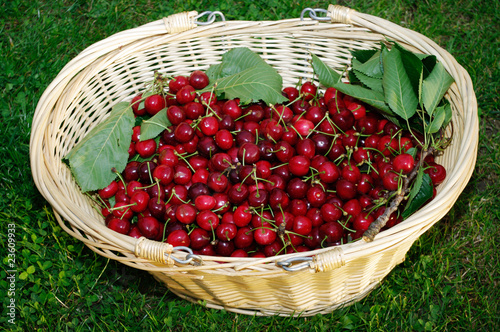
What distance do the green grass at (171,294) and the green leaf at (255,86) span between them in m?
1.12

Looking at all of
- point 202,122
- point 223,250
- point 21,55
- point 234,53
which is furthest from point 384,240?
point 21,55

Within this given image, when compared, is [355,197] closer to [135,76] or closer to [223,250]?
[223,250]

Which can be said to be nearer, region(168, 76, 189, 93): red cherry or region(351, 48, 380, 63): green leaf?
region(351, 48, 380, 63): green leaf

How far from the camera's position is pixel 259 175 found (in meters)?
2.11

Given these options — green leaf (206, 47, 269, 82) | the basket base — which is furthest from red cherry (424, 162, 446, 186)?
green leaf (206, 47, 269, 82)

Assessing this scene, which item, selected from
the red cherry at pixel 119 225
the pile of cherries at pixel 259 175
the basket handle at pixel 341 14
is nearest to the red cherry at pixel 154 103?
the pile of cherries at pixel 259 175

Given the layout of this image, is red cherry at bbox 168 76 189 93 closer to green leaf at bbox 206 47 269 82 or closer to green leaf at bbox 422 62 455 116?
green leaf at bbox 206 47 269 82

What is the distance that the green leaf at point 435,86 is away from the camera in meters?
2.04

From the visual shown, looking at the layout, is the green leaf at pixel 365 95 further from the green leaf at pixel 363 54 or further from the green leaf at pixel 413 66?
the green leaf at pixel 363 54

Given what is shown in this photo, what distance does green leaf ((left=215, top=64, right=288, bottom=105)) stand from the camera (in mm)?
2334

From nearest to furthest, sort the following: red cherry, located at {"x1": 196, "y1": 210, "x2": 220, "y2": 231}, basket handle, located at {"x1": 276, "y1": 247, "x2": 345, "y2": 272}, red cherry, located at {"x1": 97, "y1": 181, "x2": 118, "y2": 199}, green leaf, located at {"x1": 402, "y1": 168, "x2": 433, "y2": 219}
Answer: basket handle, located at {"x1": 276, "y1": 247, "x2": 345, "y2": 272}
green leaf, located at {"x1": 402, "y1": 168, "x2": 433, "y2": 219}
red cherry, located at {"x1": 196, "y1": 210, "x2": 220, "y2": 231}
red cherry, located at {"x1": 97, "y1": 181, "x2": 118, "y2": 199}

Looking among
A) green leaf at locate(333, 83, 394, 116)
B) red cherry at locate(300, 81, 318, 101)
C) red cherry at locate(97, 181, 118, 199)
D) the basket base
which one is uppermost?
green leaf at locate(333, 83, 394, 116)

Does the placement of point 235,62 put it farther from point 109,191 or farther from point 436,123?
point 436,123

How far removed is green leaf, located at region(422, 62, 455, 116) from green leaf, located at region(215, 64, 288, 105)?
70cm
